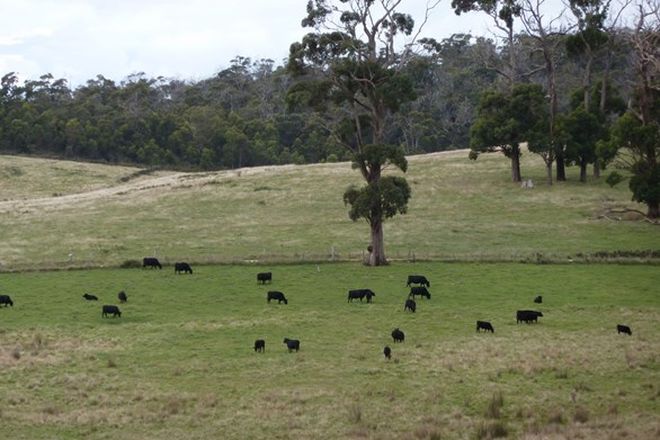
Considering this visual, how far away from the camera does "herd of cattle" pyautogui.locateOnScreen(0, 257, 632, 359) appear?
3248cm

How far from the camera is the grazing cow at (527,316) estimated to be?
36.8 m

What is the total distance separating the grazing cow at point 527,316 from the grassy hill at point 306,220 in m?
17.1

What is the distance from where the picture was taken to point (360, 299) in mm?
A: 43094

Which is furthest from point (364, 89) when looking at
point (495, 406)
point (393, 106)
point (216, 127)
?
point (216, 127)

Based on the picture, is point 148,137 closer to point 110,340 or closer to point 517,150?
point 517,150

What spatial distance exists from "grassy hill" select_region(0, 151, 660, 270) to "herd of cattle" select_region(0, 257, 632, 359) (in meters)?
4.21

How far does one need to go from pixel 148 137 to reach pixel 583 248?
10595 cm

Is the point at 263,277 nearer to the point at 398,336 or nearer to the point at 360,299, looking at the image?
the point at 360,299

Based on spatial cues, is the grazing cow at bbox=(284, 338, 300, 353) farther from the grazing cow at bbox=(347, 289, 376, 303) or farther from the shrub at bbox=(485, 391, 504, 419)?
the grazing cow at bbox=(347, 289, 376, 303)

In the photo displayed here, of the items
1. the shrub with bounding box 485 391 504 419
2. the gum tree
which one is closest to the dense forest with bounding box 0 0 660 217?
the gum tree

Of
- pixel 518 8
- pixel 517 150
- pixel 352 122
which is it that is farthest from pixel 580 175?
pixel 352 122

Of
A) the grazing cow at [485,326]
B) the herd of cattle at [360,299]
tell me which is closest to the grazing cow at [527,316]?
the herd of cattle at [360,299]

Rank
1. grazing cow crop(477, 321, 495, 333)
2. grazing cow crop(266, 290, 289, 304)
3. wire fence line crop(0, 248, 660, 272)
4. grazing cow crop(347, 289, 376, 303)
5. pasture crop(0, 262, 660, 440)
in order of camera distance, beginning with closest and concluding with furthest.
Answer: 1. pasture crop(0, 262, 660, 440)
2. grazing cow crop(477, 321, 495, 333)
3. grazing cow crop(266, 290, 289, 304)
4. grazing cow crop(347, 289, 376, 303)
5. wire fence line crop(0, 248, 660, 272)

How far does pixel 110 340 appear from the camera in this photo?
3450 cm
